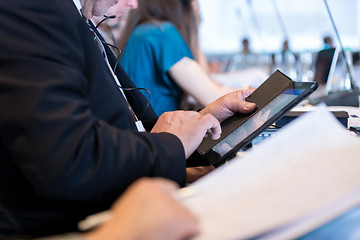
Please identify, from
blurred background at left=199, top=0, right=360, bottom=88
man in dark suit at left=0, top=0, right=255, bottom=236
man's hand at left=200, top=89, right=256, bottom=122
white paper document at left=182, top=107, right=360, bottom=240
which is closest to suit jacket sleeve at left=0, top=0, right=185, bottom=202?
man in dark suit at left=0, top=0, right=255, bottom=236

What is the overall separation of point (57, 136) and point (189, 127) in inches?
11.0

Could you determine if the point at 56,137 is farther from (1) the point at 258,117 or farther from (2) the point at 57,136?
(1) the point at 258,117

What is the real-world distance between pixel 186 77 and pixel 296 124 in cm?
121

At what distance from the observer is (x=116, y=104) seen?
770mm

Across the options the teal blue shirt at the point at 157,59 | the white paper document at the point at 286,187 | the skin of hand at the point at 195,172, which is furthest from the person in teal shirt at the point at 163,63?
the white paper document at the point at 286,187

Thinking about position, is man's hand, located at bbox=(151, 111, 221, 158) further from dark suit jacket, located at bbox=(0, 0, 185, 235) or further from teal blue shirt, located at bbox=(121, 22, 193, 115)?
teal blue shirt, located at bbox=(121, 22, 193, 115)

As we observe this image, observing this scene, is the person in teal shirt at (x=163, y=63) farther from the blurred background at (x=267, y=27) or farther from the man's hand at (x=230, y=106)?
the blurred background at (x=267, y=27)

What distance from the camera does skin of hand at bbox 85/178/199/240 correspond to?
0.38m

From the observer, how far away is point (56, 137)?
566 millimetres

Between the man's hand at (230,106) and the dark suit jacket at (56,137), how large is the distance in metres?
0.30

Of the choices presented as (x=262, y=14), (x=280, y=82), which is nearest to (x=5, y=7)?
(x=280, y=82)

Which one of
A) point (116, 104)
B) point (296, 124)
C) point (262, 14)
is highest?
point (296, 124)

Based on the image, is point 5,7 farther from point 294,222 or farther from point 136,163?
point 294,222

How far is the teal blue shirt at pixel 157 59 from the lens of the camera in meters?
1.70
